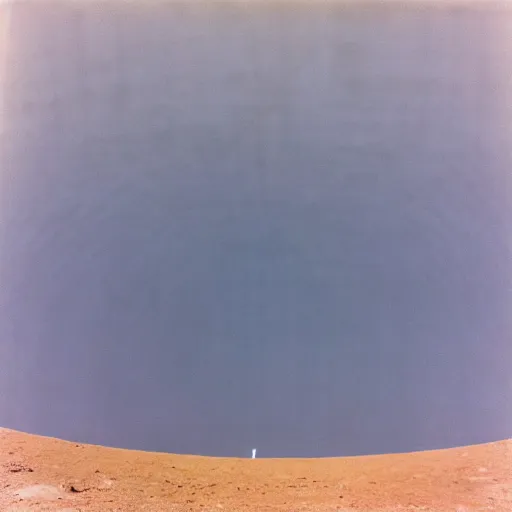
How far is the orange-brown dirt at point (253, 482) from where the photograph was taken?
3807 millimetres

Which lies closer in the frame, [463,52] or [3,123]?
[463,52]

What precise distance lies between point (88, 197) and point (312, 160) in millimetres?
1936

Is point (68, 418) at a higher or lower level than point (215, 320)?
lower

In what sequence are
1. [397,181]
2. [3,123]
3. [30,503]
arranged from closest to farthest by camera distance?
[30,503] → [397,181] → [3,123]

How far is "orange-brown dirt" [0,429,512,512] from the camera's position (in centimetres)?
381

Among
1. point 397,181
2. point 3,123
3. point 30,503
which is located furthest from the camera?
point 3,123

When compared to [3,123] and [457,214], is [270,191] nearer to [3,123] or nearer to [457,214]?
[457,214]

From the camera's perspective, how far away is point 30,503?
383cm

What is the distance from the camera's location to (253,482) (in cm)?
415

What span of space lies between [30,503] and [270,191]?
309 centimetres

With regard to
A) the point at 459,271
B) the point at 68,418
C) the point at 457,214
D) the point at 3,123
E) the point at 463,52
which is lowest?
the point at 68,418

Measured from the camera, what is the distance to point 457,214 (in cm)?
416

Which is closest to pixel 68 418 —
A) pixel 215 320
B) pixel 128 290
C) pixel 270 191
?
pixel 128 290

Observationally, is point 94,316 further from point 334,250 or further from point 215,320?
point 334,250
